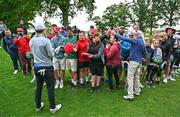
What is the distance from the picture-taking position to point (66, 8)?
33.8 m

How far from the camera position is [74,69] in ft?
32.4

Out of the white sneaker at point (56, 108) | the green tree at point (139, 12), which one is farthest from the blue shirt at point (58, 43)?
the green tree at point (139, 12)

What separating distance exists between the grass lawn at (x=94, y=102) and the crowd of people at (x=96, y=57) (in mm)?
279

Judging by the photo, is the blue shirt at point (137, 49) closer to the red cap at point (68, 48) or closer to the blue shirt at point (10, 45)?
the red cap at point (68, 48)

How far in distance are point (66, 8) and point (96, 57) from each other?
83.5 feet

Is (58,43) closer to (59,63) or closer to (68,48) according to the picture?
(68,48)

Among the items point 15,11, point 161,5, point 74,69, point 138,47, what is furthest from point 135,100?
point 161,5

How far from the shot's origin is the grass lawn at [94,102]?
328 inches

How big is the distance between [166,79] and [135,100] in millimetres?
3249

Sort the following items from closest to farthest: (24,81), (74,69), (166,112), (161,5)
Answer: (166,112)
(74,69)
(24,81)
(161,5)

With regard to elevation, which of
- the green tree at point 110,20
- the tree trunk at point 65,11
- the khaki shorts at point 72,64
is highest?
the tree trunk at point 65,11

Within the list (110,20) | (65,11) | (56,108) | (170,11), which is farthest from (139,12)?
(56,108)

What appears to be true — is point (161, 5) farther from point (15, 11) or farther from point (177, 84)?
point (177, 84)

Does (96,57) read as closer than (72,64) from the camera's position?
Yes
